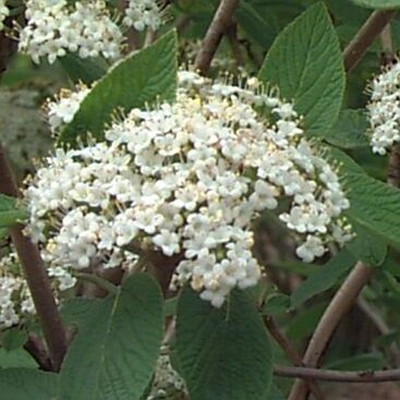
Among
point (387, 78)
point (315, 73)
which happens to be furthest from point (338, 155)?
point (387, 78)

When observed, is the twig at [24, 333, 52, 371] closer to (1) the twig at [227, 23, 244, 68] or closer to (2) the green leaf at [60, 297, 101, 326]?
(2) the green leaf at [60, 297, 101, 326]

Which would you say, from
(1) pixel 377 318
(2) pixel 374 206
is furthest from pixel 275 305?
(1) pixel 377 318

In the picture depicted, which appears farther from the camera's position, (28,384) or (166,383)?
(166,383)

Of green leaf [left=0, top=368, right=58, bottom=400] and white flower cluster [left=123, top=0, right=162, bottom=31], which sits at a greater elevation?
white flower cluster [left=123, top=0, right=162, bottom=31]

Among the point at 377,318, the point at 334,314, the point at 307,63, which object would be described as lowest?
the point at 377,318

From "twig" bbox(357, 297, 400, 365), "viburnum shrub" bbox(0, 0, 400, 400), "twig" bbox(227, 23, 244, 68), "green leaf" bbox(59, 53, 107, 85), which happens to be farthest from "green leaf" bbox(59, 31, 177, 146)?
"twig" bbox(357, 297, 400, 365)

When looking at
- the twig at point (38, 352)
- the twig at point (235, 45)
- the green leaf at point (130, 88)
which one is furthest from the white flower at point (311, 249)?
the twig at point (235, 45)

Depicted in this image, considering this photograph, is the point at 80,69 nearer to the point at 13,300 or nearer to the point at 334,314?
the point at 13,300
